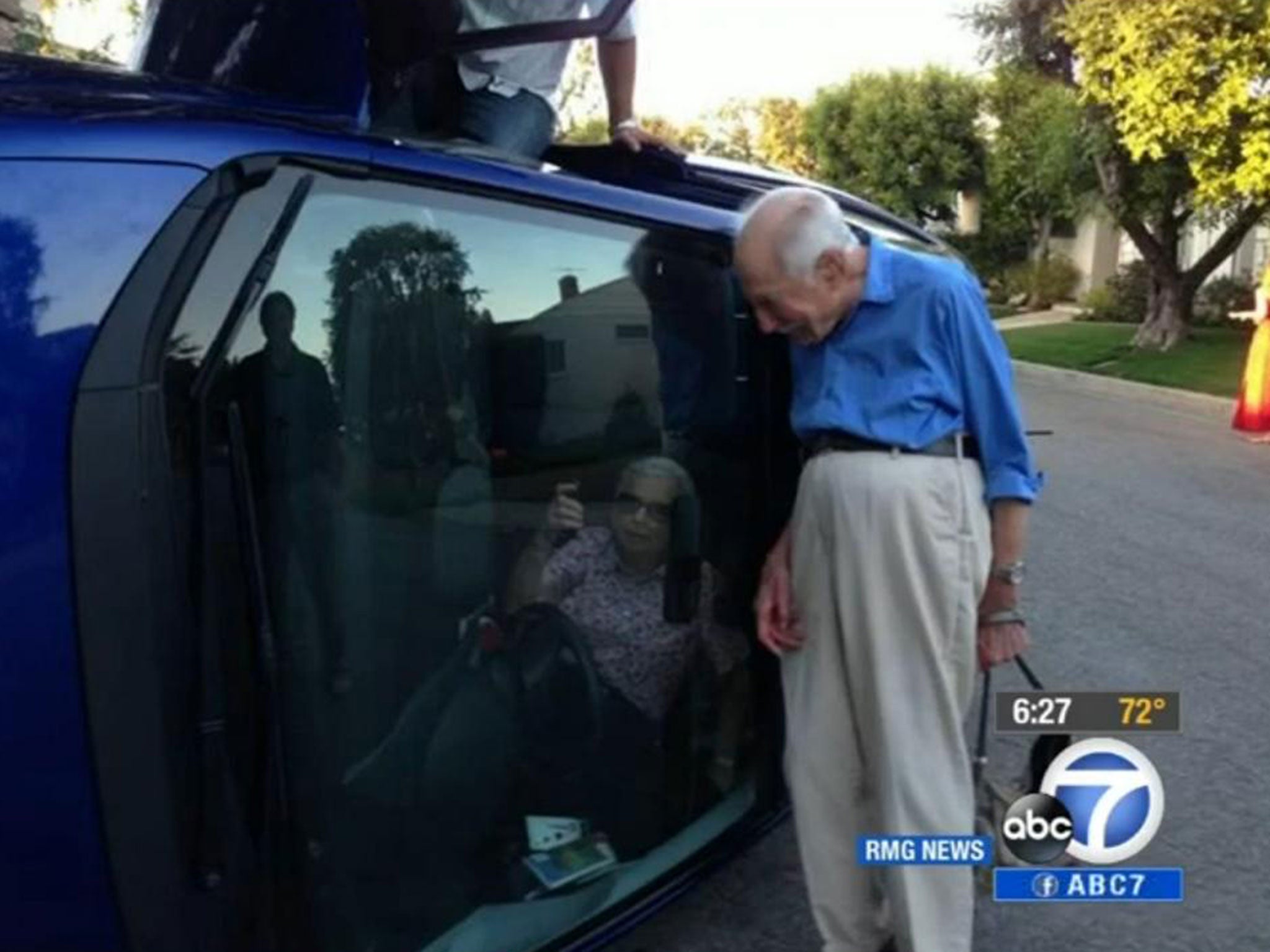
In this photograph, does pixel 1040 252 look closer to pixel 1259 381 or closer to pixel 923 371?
pixel 1259 381

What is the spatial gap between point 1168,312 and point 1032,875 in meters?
18.2

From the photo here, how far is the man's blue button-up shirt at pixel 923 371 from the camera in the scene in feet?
8.09

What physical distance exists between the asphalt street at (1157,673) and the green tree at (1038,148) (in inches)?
387

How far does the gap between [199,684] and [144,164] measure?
2.20 feet

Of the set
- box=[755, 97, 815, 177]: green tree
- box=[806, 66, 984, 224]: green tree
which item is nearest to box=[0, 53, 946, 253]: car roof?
box=[806, 66, 984, 224]: green tree

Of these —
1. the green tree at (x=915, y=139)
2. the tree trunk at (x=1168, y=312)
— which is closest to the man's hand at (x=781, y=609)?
the tree trunk at (x=1168, y=312)

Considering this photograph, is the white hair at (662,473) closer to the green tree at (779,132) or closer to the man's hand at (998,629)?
Answer: the man's hand at (998,629)

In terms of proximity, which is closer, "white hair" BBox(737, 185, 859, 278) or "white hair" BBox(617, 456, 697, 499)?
"white hair" BBox(737, 185, 859, 278)

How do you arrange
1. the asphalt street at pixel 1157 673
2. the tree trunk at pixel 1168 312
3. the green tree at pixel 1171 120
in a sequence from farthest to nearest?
the tree trunk at pixel 1168 312
the green tree at pixel 1171 120
the asphalt street at pixel 1157 673

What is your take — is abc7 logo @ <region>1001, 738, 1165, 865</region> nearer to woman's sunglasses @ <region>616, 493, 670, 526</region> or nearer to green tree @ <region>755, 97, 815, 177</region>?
woman's sunglasses @ <region>616, 493, 670, 526</region>

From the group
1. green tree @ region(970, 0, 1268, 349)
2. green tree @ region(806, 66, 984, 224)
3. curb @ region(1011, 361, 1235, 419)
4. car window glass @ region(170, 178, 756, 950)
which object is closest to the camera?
car window glass @ region(170, 178, 756, 950)

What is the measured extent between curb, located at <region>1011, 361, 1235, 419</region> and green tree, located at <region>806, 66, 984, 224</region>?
557 inches

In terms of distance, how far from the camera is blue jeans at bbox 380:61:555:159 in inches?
114

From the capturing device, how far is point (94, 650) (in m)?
1.64
